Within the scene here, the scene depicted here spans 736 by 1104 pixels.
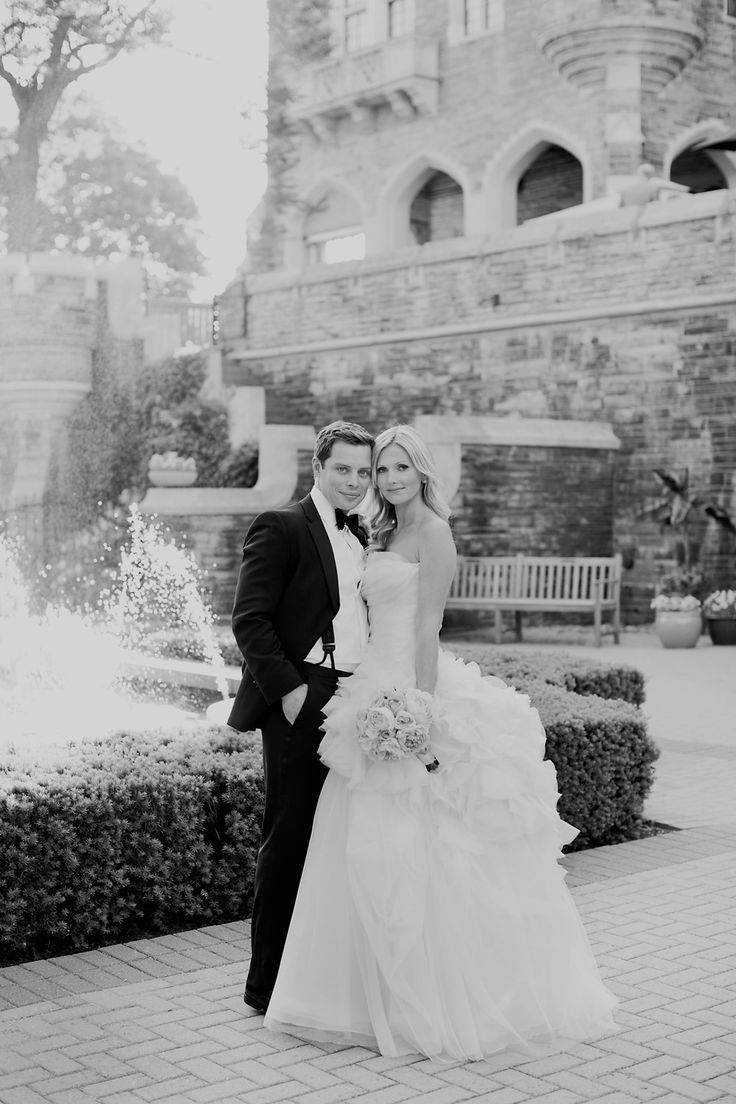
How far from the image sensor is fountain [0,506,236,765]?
7.98 metres

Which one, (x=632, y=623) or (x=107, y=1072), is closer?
(x=107, y=1072)

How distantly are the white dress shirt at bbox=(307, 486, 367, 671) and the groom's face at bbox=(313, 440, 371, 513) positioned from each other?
46 mm

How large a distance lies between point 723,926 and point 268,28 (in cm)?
2740

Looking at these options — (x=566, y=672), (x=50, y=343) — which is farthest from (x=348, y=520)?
(x=50, y=343)

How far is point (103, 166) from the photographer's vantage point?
37.7 m

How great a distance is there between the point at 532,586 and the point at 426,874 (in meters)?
11.8

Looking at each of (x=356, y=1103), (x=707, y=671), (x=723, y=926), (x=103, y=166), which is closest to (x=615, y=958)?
(x=723, y=926)

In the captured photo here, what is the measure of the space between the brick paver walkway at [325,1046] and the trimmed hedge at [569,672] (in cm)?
246

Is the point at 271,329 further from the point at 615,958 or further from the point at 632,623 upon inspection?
the point at 615,958

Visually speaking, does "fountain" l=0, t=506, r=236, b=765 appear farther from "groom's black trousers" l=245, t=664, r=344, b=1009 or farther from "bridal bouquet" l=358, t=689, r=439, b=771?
"bridal bouquet" l=358, t=689, r=439, b=771

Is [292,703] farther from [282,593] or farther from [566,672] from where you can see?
[566,672]

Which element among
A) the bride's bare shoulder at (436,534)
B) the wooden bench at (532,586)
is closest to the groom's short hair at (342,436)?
the bride's bare shoulder at (436,534)

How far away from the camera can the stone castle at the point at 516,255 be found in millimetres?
17375

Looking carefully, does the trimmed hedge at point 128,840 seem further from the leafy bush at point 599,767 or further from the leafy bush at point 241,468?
the leafy bush at point 241,468
